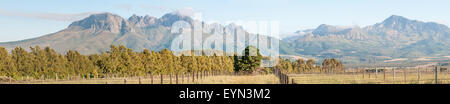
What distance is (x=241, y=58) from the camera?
424 feet

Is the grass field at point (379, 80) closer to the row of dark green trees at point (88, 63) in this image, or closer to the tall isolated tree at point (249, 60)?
the row of dark green trees at point (88, 63)

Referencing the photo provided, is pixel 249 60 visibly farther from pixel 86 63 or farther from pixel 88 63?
pixel 86 63

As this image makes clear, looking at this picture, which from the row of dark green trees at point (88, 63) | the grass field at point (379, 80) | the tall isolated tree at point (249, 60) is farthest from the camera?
the tall isolated tree at point (249, 60)

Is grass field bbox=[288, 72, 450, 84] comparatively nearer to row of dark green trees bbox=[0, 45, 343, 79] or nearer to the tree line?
the tree line

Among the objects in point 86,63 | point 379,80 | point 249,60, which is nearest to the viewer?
point 379,80

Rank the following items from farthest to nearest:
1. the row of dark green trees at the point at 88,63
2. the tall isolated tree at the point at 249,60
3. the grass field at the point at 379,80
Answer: the tall isolated tree at the point at 249,60 < the row of dark green trees at the point at 88,63 < the grass field at the point at 379,80

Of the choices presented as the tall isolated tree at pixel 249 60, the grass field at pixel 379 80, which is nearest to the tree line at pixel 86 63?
the tall isolated tree at pixel 249 60

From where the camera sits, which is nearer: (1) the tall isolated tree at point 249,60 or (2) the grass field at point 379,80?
(2) the grass field at point 379,80

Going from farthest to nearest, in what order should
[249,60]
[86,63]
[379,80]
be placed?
[249,60] < [86,63] < [379,80]

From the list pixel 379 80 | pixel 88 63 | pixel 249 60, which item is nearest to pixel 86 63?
pixel 88 63
